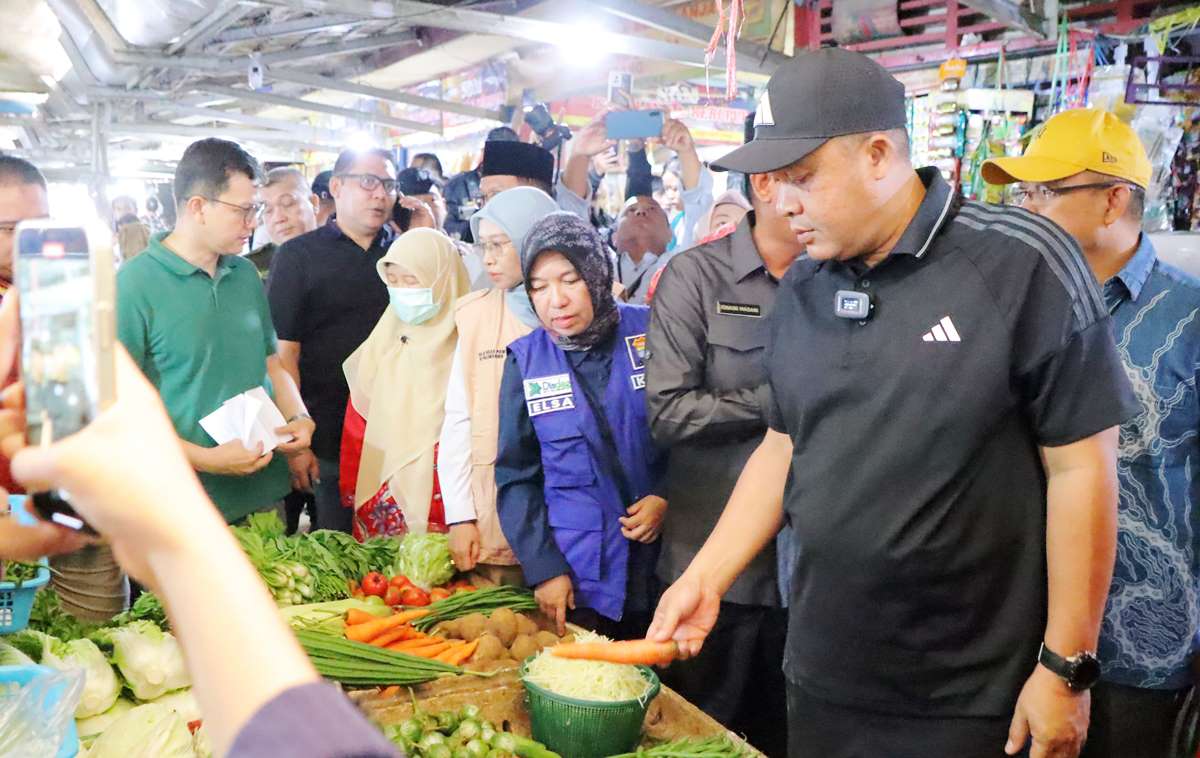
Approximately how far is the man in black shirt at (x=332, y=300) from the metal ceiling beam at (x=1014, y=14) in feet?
9.64

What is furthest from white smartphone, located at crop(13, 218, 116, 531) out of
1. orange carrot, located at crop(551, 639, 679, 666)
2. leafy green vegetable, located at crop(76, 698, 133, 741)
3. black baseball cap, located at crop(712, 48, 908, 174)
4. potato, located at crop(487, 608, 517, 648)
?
potato, located at crop(487, 608, 517, 648)

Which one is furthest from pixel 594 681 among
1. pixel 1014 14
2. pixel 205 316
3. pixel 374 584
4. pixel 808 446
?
pixel 1014 14

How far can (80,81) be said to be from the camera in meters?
7.83

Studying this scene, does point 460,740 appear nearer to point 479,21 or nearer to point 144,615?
point 144,615

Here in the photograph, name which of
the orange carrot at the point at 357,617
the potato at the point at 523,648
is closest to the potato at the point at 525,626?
the potato at the point at 523,648

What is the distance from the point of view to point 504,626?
2.98 metres

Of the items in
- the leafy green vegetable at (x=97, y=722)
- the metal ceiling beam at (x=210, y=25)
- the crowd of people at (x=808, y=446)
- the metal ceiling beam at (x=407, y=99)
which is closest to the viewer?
the crowd of people at (x=808, y=446)

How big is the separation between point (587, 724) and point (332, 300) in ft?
8.76

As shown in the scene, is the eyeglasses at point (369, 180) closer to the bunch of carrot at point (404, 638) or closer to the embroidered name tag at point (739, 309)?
the bunch of carrot at point (404, 638)

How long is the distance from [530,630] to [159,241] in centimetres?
182

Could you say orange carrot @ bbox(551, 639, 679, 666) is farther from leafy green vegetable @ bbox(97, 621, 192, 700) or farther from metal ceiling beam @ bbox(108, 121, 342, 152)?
metal ceiling beam @ bbox(108, 121, 342, 152)

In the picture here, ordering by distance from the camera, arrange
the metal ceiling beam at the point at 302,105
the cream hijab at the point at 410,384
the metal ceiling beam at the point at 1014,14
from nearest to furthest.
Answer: the cream hijab at the point at 410,384
the metal ceiling beam at the point at 1014,14
the metal ceiling beam at the point at 302,105

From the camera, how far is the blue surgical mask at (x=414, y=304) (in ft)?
12.8

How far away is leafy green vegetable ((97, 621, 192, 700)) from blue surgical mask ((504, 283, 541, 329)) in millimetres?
1497
